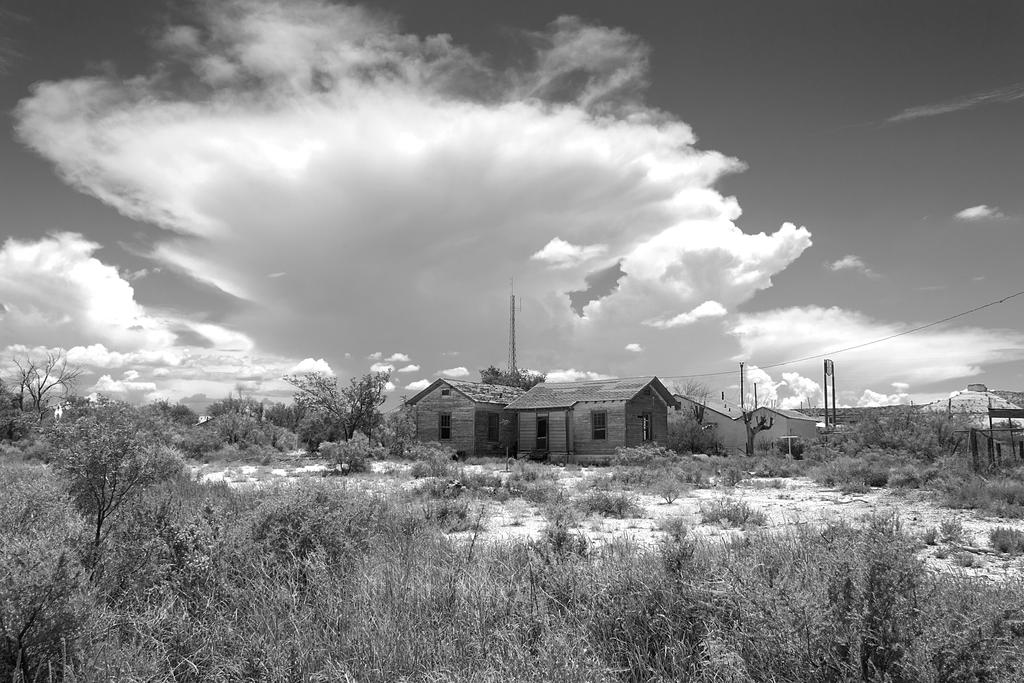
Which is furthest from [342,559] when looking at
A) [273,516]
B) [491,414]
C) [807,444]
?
[807,444]

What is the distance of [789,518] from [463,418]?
2477 cm

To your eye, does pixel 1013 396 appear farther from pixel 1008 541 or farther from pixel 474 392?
pixel 1008 541

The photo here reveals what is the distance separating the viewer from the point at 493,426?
36781 millimetres

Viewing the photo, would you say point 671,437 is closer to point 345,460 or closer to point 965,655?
point 345,460

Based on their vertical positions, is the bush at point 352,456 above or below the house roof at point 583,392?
below

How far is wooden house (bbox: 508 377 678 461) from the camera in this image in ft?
110

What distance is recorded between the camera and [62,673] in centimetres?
451

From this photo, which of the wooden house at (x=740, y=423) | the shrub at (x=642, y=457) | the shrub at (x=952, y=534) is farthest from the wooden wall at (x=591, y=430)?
the shrub at (x=952, y=534)

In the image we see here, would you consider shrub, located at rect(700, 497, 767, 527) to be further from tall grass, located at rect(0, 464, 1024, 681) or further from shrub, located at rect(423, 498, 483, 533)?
tall grass, located at rect(0, 464, 1024, 681)

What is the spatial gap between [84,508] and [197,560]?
1.75 metres

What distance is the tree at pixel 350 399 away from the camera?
3628 centimetres

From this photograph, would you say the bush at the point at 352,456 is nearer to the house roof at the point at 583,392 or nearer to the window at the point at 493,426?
the window at the point at 493,426

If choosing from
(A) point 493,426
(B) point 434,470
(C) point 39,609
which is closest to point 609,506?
(B) point 434,470

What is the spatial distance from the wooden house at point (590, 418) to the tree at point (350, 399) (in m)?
7.41
